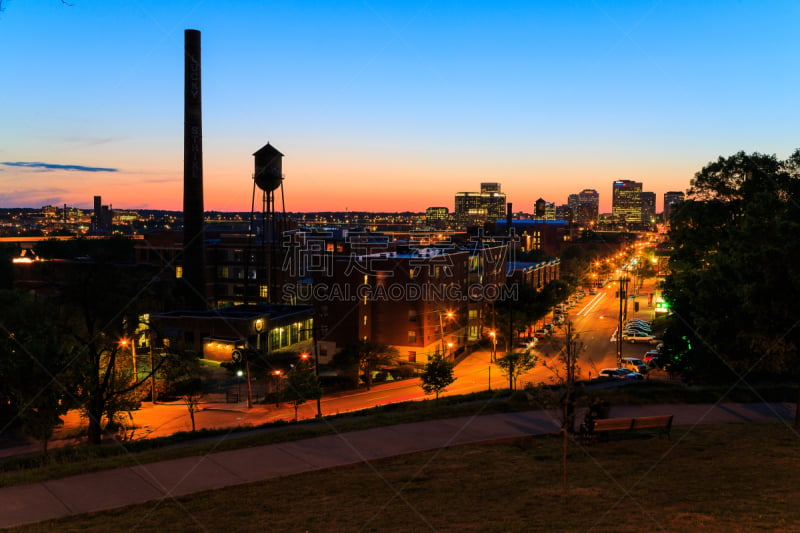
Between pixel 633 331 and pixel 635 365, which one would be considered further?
pixel 633 331

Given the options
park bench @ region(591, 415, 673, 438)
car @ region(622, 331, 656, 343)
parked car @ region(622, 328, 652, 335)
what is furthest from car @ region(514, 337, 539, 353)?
park bench @ region(591, 415, 673, 438)

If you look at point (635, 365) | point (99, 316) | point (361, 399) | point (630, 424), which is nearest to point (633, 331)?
point (635, 365)

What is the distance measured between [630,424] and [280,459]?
8850 mm

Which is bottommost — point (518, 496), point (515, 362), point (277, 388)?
point (277, 388)

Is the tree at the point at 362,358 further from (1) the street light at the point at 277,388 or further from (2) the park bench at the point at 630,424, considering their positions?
(2) the park bench at the point at 630,424

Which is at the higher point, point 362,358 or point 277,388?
point 362,358

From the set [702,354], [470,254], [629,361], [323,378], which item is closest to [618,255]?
[470,254]

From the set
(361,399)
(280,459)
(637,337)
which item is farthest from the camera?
(637,337)

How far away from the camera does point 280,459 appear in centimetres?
1429

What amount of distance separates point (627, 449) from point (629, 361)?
38.5 m

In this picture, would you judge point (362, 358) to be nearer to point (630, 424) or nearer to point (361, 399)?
point (361, 399)

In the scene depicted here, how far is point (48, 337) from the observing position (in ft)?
81.4

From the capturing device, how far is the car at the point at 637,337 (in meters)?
64.9

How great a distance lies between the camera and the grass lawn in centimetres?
979
